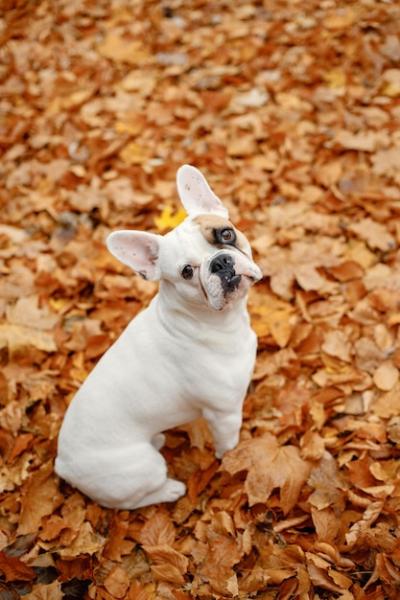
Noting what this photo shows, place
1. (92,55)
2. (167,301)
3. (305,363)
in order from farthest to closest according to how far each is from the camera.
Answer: (92,55), (305,363), (167,301)

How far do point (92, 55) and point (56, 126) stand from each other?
1.20 m

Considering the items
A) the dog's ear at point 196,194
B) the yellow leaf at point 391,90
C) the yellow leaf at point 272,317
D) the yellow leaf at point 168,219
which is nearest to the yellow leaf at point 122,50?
the yellow leaf at point 168,219

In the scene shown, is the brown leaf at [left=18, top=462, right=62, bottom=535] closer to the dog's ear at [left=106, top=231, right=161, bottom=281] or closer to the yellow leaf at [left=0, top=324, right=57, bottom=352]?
the yellow leaf at [left=0, top=324, right=57, bottom=352]

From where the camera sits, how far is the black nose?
2145 mm

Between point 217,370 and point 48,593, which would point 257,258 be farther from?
point 48,593

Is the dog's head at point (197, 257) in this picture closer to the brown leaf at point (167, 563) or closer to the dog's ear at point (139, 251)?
the dog's ear at point (139, 251)

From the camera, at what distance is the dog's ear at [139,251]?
7.54 feet

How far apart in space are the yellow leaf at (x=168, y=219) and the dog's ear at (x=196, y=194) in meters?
1.71

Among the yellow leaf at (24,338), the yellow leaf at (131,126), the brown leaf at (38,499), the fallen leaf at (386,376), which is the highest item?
the yellow leaf at (131,126)

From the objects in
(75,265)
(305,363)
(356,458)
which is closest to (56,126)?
(75,265)

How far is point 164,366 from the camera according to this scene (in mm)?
2521

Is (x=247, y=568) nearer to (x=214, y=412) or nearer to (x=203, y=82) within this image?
(x=214, y=412)

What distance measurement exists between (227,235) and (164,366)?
0.66 metres

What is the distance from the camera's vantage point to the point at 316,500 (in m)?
2.71
